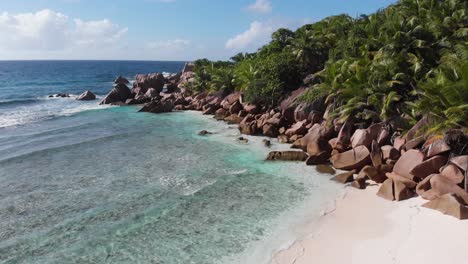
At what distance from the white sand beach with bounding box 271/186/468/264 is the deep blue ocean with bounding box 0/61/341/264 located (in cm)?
85

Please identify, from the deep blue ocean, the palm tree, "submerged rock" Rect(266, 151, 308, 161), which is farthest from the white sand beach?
"submerged rock" Rect(266, 151, 308, 161)

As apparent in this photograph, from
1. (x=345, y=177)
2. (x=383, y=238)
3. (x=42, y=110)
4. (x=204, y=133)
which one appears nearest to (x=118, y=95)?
(x=42, y=110)

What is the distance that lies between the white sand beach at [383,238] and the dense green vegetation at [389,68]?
465 centimetres

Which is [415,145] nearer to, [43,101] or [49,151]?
[49,151]

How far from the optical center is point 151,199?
1636 centimetres

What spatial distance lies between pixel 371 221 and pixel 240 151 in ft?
37.5

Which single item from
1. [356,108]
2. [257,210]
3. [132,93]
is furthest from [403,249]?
[132,93]

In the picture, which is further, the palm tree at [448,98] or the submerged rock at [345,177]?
the submerged rock at [345,177]

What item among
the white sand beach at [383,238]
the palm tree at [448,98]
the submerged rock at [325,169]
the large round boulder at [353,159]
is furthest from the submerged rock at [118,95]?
the white sand beach at [383,238]

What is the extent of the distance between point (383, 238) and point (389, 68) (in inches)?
508

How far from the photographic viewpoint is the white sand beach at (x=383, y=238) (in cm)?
1077

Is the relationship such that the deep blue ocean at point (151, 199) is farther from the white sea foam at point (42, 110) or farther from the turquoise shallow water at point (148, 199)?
the white sea foam at point (42, 110)

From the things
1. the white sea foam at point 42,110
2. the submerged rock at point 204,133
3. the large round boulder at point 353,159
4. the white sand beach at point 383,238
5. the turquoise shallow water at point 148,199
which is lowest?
the white sea foam at point 42,110

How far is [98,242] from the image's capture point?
1289 centimetres
